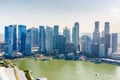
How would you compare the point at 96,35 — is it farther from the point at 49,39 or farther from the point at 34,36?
the point at 34,36

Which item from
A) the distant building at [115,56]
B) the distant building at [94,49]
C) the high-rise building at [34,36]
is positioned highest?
the high-rise building at [34,36]

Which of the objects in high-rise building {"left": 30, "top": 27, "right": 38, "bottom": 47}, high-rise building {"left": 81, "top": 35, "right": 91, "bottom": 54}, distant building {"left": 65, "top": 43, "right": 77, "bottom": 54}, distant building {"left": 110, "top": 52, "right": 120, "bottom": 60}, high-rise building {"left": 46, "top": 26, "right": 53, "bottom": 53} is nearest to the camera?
distant building {"left": 110, "top": 52, "right": 120, "bottom": 60}

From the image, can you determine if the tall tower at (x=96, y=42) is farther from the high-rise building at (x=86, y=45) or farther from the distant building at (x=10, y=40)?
the distant building at (x=10, y=40)

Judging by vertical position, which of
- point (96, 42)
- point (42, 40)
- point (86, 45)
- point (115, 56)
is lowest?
point (115, 56)

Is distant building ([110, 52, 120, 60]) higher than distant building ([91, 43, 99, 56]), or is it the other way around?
distant building ([91, 43, 99, 56])

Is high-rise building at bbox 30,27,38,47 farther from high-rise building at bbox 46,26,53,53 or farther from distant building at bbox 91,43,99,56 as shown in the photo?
distant building at bbox 91,43,99,56

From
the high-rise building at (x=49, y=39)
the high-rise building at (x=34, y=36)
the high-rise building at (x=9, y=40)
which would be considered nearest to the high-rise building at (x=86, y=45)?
the high-rise building at (x=49, y=39)

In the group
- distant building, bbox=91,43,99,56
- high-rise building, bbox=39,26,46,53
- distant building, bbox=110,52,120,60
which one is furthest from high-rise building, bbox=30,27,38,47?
distant building, bbox=110,52,120,60

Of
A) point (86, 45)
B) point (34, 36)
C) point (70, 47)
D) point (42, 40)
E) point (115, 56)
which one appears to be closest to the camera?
point (115, 56)

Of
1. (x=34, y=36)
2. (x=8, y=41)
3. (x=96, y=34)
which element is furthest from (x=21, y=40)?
(x=96, y=34)

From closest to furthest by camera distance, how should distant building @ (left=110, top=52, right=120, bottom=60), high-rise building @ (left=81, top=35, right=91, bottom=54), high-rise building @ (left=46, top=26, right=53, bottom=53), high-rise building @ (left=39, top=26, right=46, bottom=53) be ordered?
distant building @ (left=110, top=52, right=120, bottom=60)
high-rise building @ (left=81, top=35, right=91, bottom=54)
high-rise building @ (left=46, top=26, right=53, bottom=53)
high-rise building @ (left=39, top=26, right=46, bottom=53)

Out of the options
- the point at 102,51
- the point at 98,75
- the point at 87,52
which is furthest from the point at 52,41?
the point at 98,75

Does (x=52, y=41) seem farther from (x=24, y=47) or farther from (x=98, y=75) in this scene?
(x=98, y=75)
